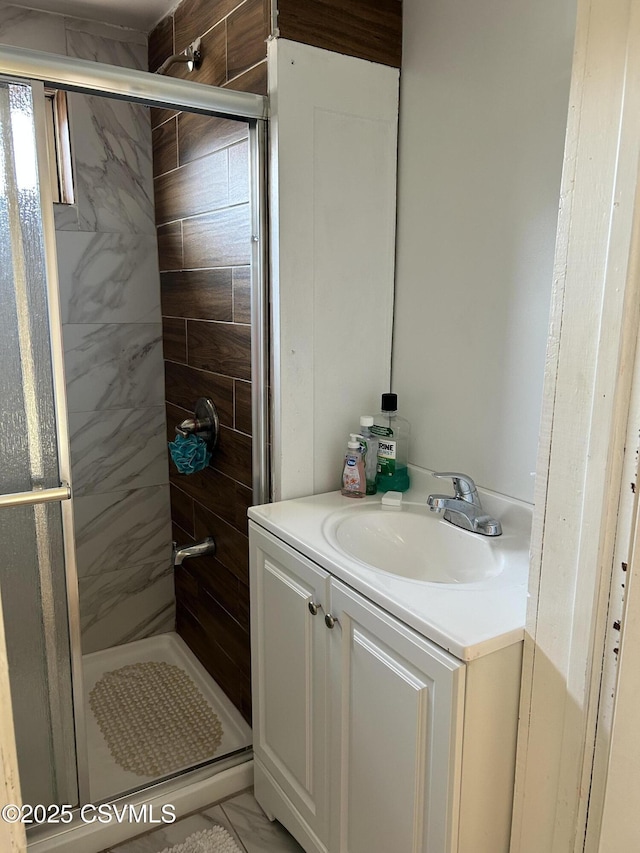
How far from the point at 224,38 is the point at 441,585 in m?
1.50

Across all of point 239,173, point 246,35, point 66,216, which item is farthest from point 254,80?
point 66,216

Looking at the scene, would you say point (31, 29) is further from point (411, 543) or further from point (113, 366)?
point (411, 543)

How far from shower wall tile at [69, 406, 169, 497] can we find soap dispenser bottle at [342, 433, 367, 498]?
1.06m

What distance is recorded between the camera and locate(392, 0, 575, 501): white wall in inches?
52.9

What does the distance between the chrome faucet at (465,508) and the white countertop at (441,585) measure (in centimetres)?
3

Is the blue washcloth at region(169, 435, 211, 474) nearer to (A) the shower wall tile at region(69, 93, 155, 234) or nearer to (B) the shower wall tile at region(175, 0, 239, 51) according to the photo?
(A) the shower wall tile at region(69, 93, 155, 234)

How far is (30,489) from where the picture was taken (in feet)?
4.67

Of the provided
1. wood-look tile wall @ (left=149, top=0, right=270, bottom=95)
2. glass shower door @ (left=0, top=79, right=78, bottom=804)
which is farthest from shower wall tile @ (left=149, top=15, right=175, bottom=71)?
glass shower door @ (left=0, top=79, right=78, bottom=804)

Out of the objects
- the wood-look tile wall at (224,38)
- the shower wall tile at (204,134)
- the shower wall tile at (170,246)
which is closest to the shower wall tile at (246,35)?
the wood-look tile wall at (224,38)

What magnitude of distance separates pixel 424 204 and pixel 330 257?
27cm

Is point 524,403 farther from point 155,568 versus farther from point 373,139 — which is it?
point 155,568

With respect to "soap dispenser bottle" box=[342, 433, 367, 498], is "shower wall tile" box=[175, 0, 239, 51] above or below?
above

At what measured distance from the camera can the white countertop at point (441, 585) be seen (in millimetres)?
1031

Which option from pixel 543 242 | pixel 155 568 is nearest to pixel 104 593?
pixel 155 568
